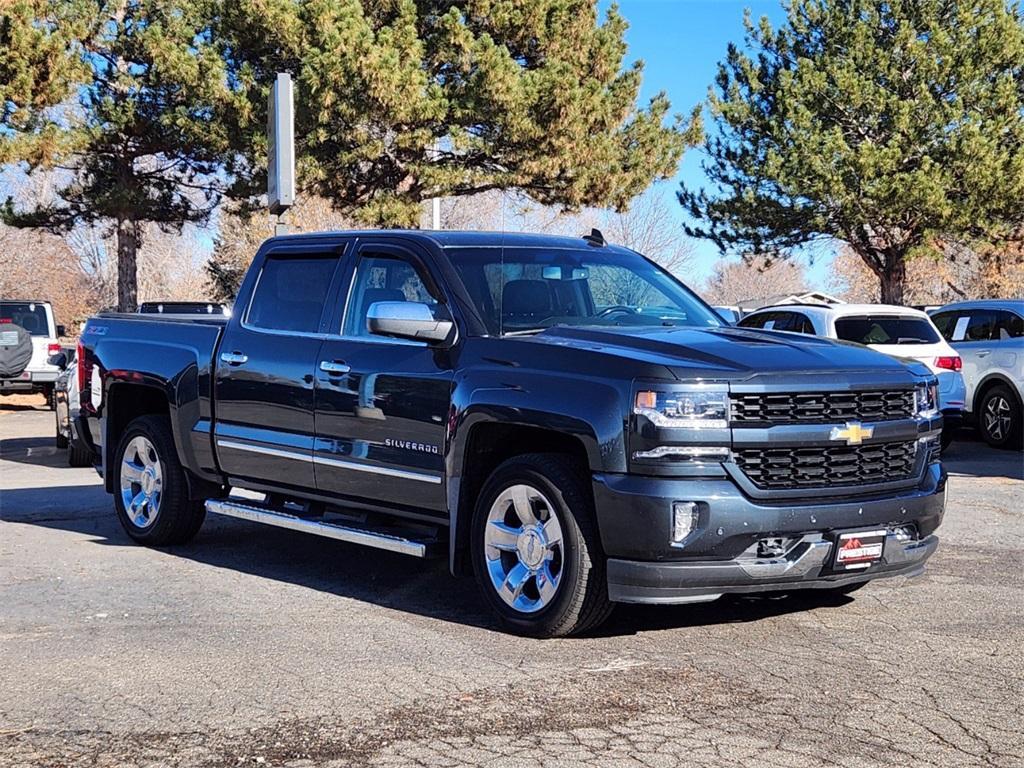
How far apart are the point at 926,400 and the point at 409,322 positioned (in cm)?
252

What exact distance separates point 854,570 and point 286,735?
8.68ft

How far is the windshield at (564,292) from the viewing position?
6.57 metres

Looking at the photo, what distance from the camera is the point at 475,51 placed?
87.4 feet

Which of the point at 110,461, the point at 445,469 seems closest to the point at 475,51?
the point at 110,461

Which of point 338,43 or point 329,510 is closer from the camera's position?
point 329,510

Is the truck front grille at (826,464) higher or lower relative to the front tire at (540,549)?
higher

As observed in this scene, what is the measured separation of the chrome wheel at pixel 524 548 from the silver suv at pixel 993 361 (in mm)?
10398

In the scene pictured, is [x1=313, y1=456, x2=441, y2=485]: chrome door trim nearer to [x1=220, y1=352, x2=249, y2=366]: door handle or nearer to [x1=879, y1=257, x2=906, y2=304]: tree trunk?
[x1=220, y1=352, x2=249, y2=366]: door handle

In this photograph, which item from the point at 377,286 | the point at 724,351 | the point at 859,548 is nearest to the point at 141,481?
the point at 377,286

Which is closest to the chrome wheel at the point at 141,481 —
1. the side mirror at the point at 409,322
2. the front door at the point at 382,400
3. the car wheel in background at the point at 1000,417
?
the front door at the point at 382,400

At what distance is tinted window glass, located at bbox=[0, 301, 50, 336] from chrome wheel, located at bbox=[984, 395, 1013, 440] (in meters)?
14.7

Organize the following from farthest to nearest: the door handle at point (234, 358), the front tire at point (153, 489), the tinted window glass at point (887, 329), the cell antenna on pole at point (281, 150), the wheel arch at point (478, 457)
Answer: the tinted window glass at point (887, 329) → the cell antenna on pole at point (281, 150) → the front tire at point (153, 489) → the door handle at point (234, 358) → the wheel arch at point (478, 457)

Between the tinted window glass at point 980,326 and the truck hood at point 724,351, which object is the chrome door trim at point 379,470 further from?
the tinted window glass at point 980,326

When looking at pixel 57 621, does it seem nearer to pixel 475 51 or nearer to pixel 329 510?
Answer: pixel 329 510
